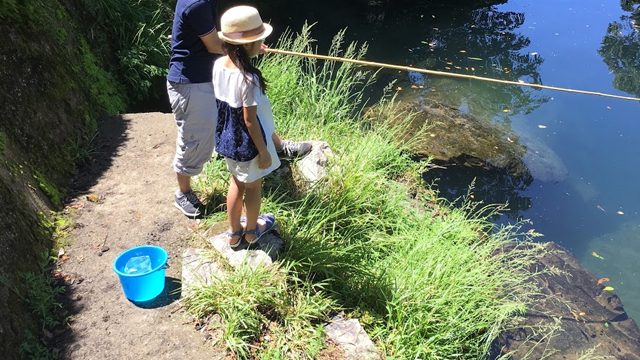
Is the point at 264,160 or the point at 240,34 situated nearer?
the point at 240,34

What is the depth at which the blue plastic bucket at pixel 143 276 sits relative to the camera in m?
2.82

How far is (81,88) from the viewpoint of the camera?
4496 mm

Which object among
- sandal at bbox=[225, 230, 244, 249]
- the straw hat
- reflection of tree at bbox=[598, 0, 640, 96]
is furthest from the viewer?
reflection of tree at bbox=[598, 0, 640, 96]

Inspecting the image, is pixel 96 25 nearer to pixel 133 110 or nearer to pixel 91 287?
pixel 133 110

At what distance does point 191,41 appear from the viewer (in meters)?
3.05

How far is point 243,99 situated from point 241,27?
35 cm

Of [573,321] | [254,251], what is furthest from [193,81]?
[573,321]

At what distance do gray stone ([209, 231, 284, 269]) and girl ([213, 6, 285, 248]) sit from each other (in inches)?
7.3

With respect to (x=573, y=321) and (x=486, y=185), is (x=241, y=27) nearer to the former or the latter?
(x=573, y=321)

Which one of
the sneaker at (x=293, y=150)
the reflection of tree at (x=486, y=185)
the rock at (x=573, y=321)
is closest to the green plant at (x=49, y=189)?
the sneaker at (x=293, y=150)

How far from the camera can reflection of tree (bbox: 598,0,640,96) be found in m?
8.95

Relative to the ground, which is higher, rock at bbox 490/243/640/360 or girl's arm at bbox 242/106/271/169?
girl's arm at bbox 242/106/271/169

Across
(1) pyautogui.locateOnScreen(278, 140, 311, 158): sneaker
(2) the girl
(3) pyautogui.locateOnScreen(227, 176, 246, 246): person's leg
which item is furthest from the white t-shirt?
(1) pyautogui.locateOnScreen(278, 140, 311, 158): sneaker

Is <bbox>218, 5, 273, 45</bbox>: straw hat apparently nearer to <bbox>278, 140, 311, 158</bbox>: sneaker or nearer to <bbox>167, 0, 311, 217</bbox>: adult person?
<bbox>167, 0, 311, 217</bbox>: adult person
